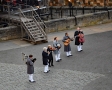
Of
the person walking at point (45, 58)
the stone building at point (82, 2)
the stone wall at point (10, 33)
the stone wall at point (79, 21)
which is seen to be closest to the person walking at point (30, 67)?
the person walking at point (45, 58)

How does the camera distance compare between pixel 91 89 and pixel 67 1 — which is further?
pixel 67 1

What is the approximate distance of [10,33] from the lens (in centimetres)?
2272

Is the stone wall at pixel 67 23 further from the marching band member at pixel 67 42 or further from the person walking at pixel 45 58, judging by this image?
the person walking at pixel 45 58

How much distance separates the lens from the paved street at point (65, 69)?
1362cm

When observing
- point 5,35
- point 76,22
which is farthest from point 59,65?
point 76,22

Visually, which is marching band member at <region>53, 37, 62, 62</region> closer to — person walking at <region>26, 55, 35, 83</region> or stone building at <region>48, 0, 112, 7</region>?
person walking at <region>26, 55, 35, 83</region>

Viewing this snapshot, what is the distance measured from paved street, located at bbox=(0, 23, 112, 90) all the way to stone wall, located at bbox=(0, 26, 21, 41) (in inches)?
42.1

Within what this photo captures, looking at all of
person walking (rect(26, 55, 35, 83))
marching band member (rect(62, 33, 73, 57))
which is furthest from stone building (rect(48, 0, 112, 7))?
person walking (rect(26, 55, 35, 83))

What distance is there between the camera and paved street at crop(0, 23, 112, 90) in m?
13.6

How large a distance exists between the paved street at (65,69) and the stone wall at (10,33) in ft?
3.51

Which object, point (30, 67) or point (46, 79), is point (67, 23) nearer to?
point (46, 79)

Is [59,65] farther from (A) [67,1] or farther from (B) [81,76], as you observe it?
(A) [67,1]

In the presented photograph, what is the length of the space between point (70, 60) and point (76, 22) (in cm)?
917

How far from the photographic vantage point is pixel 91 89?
1303 centimetres
